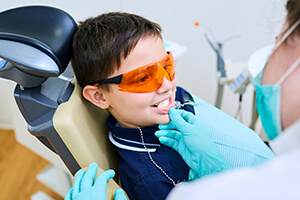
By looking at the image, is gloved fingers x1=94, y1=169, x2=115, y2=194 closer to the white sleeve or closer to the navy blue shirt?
the navy blue shirt

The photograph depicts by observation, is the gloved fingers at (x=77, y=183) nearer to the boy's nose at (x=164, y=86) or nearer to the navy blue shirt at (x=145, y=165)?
the navy blue shirt at (x=145, y=165)

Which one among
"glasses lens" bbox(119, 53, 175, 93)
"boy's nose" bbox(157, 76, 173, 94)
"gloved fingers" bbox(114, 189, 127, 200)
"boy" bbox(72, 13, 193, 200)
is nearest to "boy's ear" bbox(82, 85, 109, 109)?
"boy" bbox(72, 13, 193, 200)

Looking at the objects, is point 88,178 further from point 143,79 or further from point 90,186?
point 143,79

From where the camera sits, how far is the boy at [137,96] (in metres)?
0.90

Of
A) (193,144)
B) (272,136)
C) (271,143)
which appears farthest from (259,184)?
(193,144)

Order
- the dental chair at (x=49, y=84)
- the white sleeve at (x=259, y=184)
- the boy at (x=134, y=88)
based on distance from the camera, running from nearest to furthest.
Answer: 1. the white sleeve at (x=259, y=184)
2. the dental chair at (x=49, y=84)
3. the boy at (x=134, y=88)

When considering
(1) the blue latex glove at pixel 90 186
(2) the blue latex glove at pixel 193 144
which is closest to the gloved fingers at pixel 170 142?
(2) the blue latex glove at pixel 193 144

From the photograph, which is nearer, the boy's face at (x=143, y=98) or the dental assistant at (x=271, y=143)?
the dental assistant at (x=271, y=143)

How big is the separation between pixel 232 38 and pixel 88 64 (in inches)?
68.3

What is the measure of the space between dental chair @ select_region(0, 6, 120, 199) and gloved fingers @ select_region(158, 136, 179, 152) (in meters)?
0.23

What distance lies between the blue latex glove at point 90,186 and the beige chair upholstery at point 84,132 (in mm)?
41

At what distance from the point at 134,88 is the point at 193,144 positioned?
0.29m

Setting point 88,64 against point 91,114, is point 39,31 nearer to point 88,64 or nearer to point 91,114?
point 88,64

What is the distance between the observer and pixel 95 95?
0.99 metres
